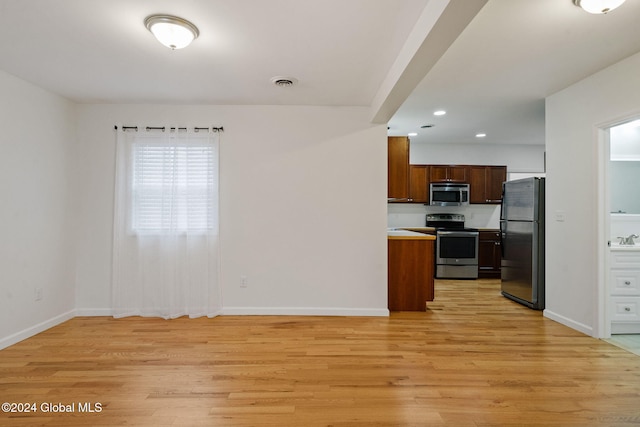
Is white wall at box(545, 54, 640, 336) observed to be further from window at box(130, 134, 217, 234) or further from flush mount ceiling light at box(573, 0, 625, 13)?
window at box(130, 134, 217, 234)

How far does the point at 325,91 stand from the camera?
3.22m

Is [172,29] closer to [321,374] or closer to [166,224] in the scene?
[166,224]

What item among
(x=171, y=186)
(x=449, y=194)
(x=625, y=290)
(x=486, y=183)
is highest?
(x=486, y=183)

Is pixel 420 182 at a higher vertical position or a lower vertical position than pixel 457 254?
higher

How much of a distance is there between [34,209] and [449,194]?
20.4ft

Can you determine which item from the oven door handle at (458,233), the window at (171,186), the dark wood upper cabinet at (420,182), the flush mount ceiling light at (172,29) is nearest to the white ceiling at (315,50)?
the flush mount ceiling light at (172,29)

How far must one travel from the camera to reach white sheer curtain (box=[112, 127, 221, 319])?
3.54m

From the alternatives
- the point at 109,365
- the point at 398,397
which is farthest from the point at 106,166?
the point at 398,397

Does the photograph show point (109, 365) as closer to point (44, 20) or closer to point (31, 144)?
point (31, 144)

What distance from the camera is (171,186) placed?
354cm

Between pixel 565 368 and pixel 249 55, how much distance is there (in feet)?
11.7

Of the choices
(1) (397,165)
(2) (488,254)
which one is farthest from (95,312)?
(2) (488,254)

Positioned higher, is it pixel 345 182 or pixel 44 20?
pixel 44 20

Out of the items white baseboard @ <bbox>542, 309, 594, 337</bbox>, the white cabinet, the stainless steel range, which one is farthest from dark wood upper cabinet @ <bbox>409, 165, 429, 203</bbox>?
the white cabinet
